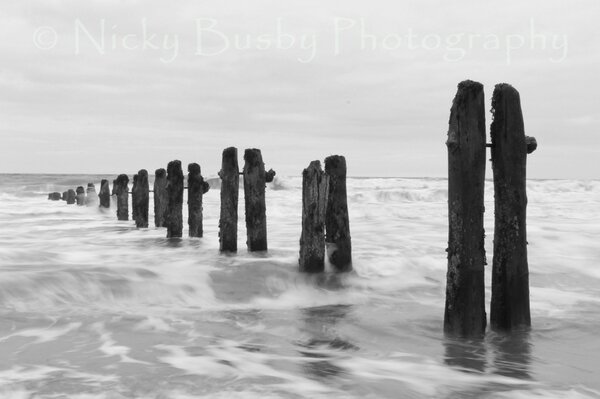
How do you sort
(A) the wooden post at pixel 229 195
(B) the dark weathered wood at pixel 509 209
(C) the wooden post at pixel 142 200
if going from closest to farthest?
(B) the dark weathered wood at pixel 509 209, (A) the wooden post at pixel 229 195, (C) the wooden post at pixel 142 200

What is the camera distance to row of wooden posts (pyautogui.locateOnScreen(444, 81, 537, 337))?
4.97 meters

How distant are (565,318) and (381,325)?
198 cm

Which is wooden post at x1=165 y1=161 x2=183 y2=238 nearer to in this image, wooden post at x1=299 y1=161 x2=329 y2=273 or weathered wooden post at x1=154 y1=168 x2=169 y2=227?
weathered wooden post at x1=154 y1=168 x2=169 y2=227

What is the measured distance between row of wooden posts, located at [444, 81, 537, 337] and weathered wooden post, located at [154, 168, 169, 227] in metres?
8.02

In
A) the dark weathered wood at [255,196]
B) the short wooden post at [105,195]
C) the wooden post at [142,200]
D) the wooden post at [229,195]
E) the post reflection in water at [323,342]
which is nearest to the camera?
the post reflection in water at [323,342]

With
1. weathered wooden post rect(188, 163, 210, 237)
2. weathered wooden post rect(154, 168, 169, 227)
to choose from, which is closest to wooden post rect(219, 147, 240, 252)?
weathered wooden post rect(188, 163, 210, 237)

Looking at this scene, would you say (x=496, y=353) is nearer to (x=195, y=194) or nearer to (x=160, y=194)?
(x=195, y=194)

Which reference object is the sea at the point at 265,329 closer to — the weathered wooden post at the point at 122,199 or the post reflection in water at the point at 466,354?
the post reflection in water at the point at 466,354

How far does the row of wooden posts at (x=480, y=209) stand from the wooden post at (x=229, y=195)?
4654 mm

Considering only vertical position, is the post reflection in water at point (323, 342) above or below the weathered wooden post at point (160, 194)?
below

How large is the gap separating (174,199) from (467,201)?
7378 mm

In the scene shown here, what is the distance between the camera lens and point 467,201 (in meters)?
5.00

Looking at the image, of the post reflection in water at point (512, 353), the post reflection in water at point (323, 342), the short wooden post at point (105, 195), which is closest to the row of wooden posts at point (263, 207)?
the post reflection in water at point (323, 342)

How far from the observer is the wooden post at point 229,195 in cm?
927
